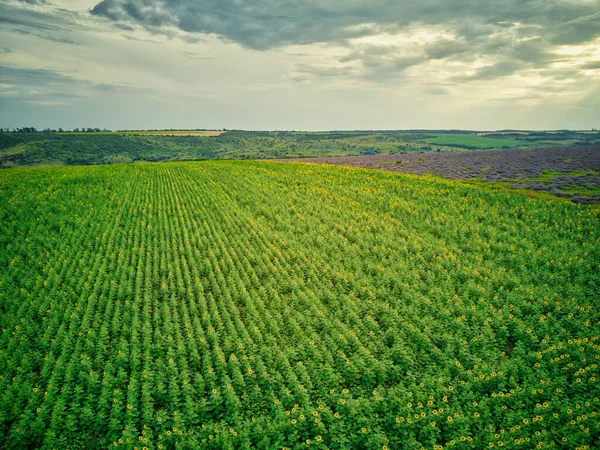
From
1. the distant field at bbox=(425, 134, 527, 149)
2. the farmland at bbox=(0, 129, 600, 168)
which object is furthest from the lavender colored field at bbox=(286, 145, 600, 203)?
the distant field at bbox=(425, 134, 527, 149)

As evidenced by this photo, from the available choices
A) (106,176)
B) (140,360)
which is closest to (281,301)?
(140,360)

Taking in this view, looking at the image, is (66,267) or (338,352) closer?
(338,352)

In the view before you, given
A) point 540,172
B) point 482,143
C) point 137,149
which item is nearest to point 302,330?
point 540,172

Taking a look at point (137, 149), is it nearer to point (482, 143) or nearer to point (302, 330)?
point (302, 330)

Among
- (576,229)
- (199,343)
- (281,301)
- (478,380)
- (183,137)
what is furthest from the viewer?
(183,137)

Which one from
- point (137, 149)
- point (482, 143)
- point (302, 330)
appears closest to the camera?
point (302, 330)

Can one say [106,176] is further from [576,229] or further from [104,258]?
[576,229]

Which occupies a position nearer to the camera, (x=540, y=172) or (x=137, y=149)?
(x=540, y=172)

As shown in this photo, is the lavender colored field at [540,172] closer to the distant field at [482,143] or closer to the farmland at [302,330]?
A: the farmland at [302,330]

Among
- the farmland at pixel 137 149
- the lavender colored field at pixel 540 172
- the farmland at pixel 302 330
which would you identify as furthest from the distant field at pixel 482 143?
the farmland at pixel 302 330
